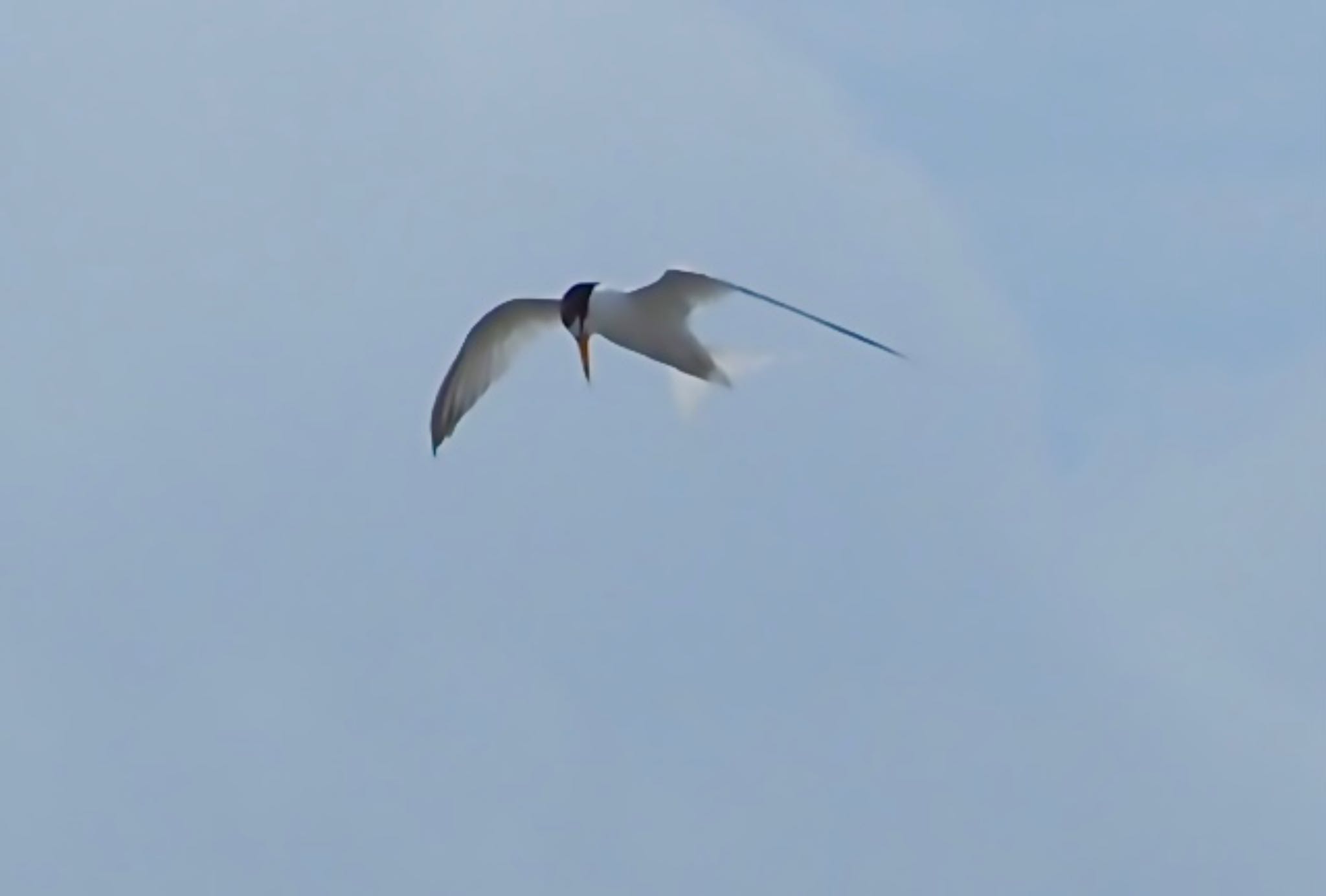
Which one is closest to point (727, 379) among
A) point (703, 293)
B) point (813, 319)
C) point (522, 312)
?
point (703, 293)

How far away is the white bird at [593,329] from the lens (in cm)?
2006

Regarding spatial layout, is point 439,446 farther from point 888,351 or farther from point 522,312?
point 888,351

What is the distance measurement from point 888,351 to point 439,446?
21.7ft

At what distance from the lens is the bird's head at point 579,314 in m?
20.9

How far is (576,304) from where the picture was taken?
20.9 meters

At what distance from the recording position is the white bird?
790 inches

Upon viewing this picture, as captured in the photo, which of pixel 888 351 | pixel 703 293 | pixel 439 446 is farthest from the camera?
pixel 439 446

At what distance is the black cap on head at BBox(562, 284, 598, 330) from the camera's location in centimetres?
2086

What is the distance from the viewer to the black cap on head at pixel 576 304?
20.9 metres

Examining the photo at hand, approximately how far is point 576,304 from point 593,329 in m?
0.21

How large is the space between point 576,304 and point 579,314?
0.08 metres

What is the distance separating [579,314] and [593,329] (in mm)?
140

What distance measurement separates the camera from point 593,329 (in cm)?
2088

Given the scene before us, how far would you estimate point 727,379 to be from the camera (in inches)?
805
